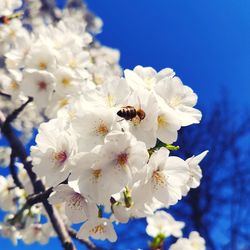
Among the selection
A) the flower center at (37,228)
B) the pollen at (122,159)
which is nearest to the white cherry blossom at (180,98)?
the pollen at (122,159)

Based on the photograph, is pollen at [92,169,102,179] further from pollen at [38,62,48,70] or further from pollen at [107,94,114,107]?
pollen at [38,62,48,70]

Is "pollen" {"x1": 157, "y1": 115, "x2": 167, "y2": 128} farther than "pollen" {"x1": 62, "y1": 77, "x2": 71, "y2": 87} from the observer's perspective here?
No

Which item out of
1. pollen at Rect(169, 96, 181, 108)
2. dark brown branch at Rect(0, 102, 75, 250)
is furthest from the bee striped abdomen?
dark brown branch at Rect(0, 102, 75, 250)

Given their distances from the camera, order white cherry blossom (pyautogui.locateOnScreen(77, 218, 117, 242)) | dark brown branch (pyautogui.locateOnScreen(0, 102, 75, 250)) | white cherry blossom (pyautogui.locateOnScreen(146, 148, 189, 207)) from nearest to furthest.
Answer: white cherry blossom (pyautogui.locateOnScreen(146, 148, 189, 207)) → white cherry blossom (pyautogui.locateOnScreen(77, 218, 117, 242)) → dark brown branch (pyautogui.locateOnScreen(0, 102, 75, 250))

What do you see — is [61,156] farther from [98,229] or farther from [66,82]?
[66,82]

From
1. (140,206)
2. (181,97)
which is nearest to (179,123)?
(181,97)

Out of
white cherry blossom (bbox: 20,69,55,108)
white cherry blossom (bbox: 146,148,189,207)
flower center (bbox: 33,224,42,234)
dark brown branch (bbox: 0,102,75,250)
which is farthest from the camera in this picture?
flower center (bbox: 33,224,42,234)
